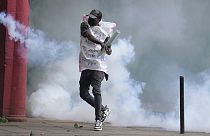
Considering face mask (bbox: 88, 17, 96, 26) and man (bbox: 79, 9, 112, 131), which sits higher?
face mask (bbox: 88, 17, 96, 26)

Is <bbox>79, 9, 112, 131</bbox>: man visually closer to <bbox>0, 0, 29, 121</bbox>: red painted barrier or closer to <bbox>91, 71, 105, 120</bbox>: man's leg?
<bbox>91, 71, 105, 120</bbox>: man's leg

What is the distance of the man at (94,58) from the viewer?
25.8 feet

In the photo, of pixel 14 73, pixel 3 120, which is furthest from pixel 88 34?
pixel 3 120

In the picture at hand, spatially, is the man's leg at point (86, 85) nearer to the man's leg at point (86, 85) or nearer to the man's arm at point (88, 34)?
the man's leg at point (86, 85)

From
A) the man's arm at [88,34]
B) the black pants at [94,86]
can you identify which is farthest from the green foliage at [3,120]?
the man's arm at [88,34]

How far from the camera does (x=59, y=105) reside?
34.6ft

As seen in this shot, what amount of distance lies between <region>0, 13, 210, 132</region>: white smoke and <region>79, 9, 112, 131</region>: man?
2270 mm

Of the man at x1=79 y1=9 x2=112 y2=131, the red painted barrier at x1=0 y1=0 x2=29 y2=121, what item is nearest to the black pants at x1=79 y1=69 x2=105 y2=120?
the man at x1=79 y1=9 x2=112 y2=131

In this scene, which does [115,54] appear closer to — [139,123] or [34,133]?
[139,123]

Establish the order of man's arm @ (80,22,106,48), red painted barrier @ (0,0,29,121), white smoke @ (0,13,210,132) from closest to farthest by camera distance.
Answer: man's arm @ (80,22,106,48), red painted barrier @ (0,0,29,121), white smoke @ (0,13,210,132)

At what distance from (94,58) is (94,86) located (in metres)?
0.42

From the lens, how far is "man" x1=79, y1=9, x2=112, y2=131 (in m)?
7.86

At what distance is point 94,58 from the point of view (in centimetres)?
793

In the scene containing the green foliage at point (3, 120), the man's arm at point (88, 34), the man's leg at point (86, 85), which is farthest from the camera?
the green foliage at point (3, 120)
